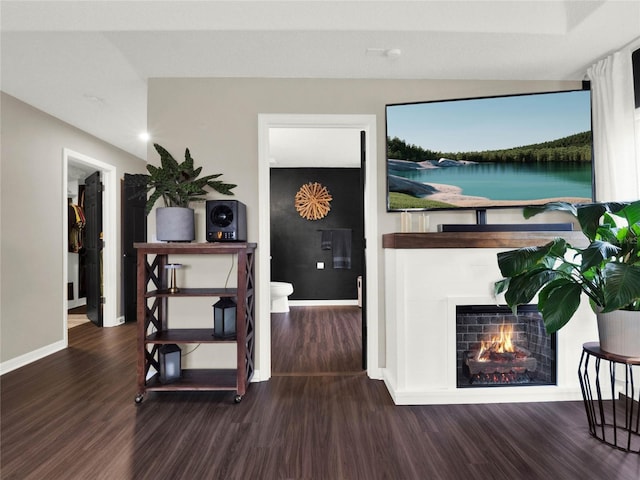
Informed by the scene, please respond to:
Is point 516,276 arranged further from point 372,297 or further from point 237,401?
point 237,401

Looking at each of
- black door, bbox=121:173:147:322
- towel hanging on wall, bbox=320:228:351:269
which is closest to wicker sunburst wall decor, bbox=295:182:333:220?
towel hanging on wall, bbox=320:228:351:269

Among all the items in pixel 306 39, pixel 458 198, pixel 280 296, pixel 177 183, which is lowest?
pixel 280 296

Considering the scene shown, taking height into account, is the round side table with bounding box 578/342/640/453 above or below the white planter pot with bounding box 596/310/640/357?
below

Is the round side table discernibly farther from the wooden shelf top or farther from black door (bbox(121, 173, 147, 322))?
black door (bbox(121, 173, 147, 322))

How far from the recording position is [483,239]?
2277mm

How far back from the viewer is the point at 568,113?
2.59 metres

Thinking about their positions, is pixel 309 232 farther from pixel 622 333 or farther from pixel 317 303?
pixel 622 333

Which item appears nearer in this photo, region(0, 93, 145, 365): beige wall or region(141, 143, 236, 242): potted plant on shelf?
region(141, 143, 236, 242): potted plant on shelf

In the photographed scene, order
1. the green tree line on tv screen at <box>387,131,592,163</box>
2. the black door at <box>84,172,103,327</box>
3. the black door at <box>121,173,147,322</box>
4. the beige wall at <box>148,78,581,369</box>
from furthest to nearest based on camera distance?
the black door at <box>121,173,147,322</box> → the black door at <box>84,172,103,327</box> → the beige wall at <box>148,78,581,369</box> → the green tree line on tv screen at <box>387,131,592,163</box>

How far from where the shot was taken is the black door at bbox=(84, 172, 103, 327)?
14.6ft

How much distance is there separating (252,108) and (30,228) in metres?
2.37

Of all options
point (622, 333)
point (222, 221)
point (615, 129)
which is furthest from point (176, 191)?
point (615, 129)

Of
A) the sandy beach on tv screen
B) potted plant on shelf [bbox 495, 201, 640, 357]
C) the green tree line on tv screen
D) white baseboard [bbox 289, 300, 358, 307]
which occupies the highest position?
the green tree line on tv screen

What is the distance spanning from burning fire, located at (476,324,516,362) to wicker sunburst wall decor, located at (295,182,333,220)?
3780 mm
